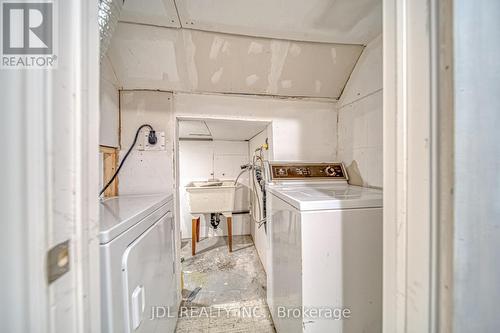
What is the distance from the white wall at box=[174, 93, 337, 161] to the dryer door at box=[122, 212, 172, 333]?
94 centimetres

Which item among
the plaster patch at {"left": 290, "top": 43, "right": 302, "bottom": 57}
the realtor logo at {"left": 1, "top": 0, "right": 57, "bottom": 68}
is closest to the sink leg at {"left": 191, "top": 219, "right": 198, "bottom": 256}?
the plaster patch at {"left": 290, "top": 43, "right": 302, "bottom": 57}

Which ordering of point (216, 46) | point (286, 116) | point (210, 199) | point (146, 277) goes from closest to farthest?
1. point (146, 277)
2. point (216, 46)
3. point (286, 116)
4. point (210, 199)

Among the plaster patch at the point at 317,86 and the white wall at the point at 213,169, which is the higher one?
the plaster patch at the point at 317,86

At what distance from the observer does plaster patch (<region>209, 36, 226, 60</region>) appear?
1211mm

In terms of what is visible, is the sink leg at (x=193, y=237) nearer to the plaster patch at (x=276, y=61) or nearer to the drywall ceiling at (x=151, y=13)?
the plaster patch at (x=276, y=61)

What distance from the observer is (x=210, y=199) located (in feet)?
8.34

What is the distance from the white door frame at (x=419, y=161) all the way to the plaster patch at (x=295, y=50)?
0.94 m

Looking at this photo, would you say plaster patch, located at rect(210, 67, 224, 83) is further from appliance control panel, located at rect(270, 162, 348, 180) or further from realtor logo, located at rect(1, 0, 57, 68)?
realtor logo, located at rect(1, 0, 57, 68)

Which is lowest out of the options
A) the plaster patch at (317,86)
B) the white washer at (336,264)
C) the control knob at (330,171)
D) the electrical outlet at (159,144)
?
the white washer at (336,264)

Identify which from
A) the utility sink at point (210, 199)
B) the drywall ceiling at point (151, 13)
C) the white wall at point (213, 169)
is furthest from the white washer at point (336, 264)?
the white wall at point (213, 169)

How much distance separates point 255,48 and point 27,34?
1229mm

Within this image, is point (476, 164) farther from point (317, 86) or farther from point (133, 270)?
point (317, 86)

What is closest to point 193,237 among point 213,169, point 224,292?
point 224,292

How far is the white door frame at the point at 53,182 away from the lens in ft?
0.93
